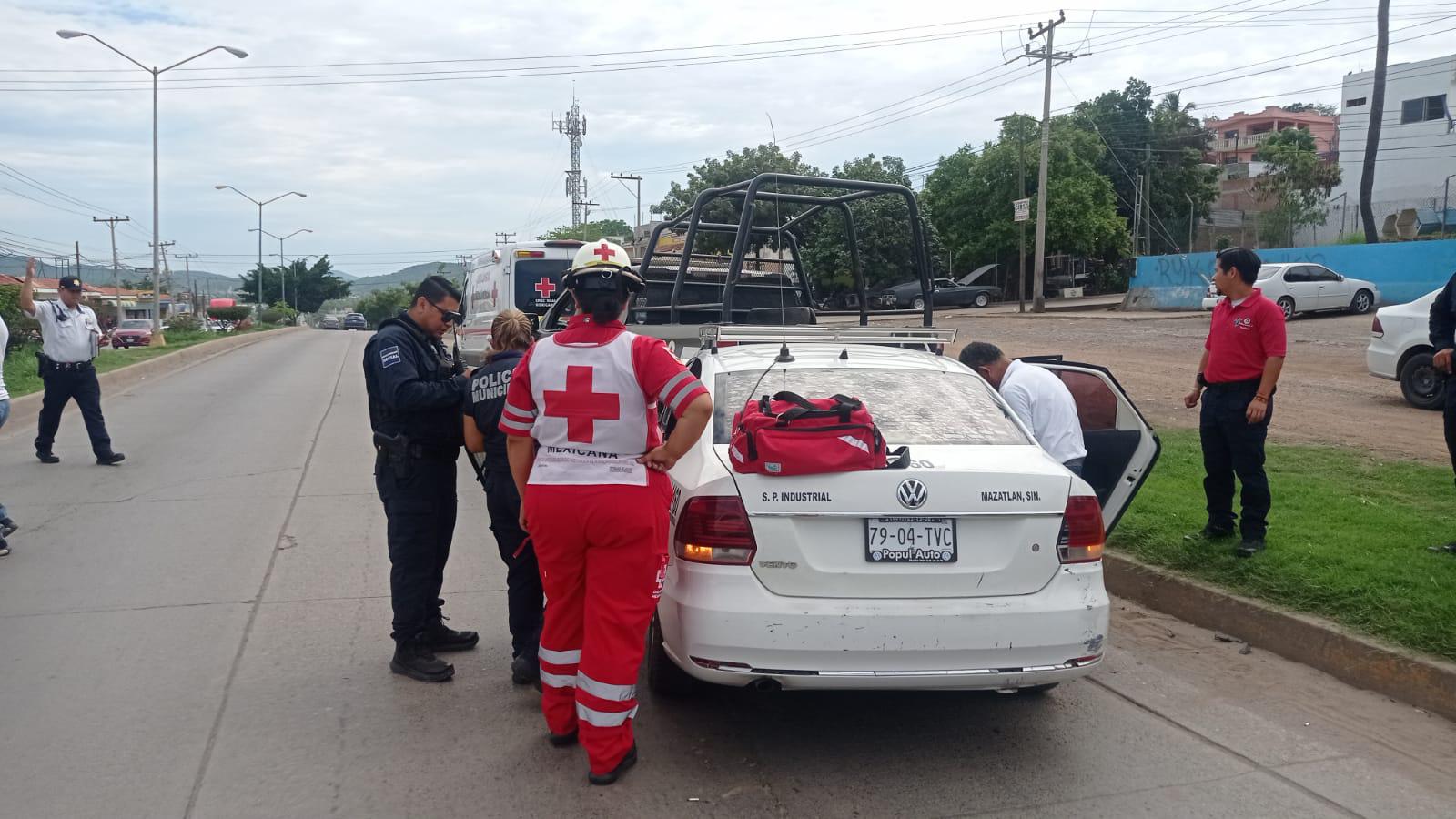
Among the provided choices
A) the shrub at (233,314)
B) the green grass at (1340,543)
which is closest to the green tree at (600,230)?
the shrub at (233,314)

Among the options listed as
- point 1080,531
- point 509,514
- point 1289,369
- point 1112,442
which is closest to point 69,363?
point 509,514

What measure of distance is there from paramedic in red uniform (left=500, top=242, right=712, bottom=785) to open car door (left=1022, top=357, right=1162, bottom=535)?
108 inches

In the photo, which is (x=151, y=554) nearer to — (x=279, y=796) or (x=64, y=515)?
(x=64, y=515)

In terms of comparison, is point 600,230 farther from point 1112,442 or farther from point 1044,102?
point 1112,442

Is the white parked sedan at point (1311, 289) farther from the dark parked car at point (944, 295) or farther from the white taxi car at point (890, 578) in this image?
the white taxi car at point (890, 578)

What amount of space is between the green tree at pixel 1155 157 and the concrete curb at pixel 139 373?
124ft

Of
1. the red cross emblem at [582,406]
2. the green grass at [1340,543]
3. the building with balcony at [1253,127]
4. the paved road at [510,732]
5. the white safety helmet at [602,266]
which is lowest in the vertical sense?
the paved road at [510,732]

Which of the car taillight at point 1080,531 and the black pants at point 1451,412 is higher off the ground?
the black pants at point 1451,412

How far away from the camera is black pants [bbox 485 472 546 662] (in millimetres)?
4672

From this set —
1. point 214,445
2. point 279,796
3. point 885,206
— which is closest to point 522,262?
point 214,445

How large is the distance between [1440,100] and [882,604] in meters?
50.6

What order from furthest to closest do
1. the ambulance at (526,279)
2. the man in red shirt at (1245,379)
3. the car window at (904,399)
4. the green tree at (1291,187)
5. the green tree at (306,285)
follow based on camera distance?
the green tree at (306,285) < the green tree at (1291,187) < the ambulance at (526,279) < the man in red shirt at (1245,379) < the car window at (904,399)

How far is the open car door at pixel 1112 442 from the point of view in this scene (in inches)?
227

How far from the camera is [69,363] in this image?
10.1m
